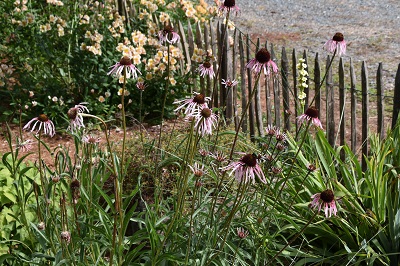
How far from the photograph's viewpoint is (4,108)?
6.14 metres

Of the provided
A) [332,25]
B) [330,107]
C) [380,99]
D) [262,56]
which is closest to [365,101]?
[380,99]

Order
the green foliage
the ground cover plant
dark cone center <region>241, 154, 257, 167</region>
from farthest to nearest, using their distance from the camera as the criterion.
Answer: the green foliage
the ground cover plant
dark cone center <region>241, 154, 257, 167</region>

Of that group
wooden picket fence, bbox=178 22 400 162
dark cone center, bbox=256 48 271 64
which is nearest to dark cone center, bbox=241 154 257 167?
dark cone center, bbox=256 48 271 64

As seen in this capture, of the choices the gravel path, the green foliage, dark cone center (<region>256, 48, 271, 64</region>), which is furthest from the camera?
the gravel path

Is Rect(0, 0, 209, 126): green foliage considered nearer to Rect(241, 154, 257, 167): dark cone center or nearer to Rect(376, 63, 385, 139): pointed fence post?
A: Rect(376, 63, 385, 139): pointed fence post

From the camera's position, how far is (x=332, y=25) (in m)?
10.6

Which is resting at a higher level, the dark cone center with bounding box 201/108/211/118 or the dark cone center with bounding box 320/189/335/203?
the dark cone center with bounding box 201/108/211/118

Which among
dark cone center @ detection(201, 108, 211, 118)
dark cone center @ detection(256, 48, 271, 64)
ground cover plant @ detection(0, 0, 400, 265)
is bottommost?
ground cover plant @ detection(0, 0, 400, 265)

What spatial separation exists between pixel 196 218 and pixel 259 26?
7.99 m

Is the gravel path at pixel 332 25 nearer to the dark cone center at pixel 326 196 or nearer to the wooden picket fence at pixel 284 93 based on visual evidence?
the wooden picket fence at pixel 284 93

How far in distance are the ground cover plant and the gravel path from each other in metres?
2.52

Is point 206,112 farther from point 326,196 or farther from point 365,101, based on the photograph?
point 365,101

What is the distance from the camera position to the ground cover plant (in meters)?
2.54

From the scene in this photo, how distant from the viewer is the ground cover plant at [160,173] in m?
2.54
